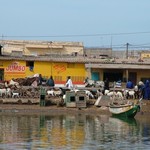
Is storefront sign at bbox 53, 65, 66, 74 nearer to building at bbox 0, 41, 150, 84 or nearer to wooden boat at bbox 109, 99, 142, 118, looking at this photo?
building at bbox 0, 41, 150, 84

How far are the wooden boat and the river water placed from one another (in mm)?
532

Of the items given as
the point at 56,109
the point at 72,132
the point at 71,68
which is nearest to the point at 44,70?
the point at 71,68

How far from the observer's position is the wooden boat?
127 ft

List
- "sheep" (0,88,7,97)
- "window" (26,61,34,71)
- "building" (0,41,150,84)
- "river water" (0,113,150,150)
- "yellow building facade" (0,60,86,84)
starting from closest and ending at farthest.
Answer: "river water" (0,113,150,150) → "sheep" (0,88,7,97) → "building" (0,41,150,84) → "yellow building facade" (0,60,86,84) → "window" (26,61,34,71)

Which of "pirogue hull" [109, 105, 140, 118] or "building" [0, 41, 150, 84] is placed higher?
"building" [0, 41, 150, 84]

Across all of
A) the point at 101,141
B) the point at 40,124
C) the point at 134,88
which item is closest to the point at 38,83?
the point at 134,88

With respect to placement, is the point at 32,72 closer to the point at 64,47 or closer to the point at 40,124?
the point at 64,47

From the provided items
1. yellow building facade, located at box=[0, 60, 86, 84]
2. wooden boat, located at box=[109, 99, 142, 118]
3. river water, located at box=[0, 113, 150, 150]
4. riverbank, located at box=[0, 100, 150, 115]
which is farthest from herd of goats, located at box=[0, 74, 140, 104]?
yellow building facade, located at box=[0, 60, 86, 84]

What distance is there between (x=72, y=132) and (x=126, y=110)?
971 centimetres

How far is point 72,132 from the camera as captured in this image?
2984 cm

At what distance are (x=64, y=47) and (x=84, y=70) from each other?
14857mm

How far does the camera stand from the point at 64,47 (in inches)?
2694

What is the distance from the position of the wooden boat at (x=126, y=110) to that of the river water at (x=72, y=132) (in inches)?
20.9

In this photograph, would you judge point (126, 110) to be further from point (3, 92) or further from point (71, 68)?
point (71, 68)
